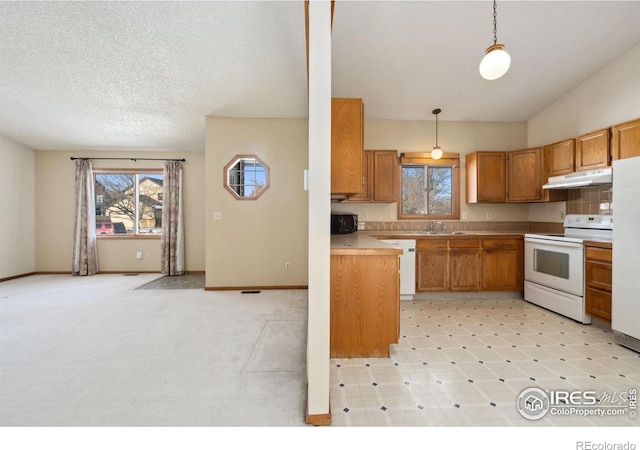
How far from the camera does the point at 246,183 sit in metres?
4.05

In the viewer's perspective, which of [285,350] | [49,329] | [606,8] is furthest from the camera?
[49,329]

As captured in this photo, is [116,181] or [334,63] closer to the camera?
[334,63]

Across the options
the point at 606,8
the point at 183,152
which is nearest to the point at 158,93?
the point at 183,152

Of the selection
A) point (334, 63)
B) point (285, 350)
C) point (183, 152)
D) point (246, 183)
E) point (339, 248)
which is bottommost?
point (285, 350)

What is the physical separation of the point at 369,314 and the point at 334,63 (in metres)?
2.82

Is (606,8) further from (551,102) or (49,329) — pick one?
(49,329)

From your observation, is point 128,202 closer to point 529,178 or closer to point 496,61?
point 496,61

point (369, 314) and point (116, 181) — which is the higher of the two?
point (116, 181)

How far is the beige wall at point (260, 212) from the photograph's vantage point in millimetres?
3941

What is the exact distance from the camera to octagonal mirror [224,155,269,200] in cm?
399

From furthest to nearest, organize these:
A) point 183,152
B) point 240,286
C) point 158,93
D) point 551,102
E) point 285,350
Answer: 1. point 183,152
2. point 240,286
3. point 551,102
4. point 158,93
5. point 285,350

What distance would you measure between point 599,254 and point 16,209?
8703 millimetres

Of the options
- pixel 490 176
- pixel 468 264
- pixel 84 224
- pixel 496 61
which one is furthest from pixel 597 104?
pixel 84 224
